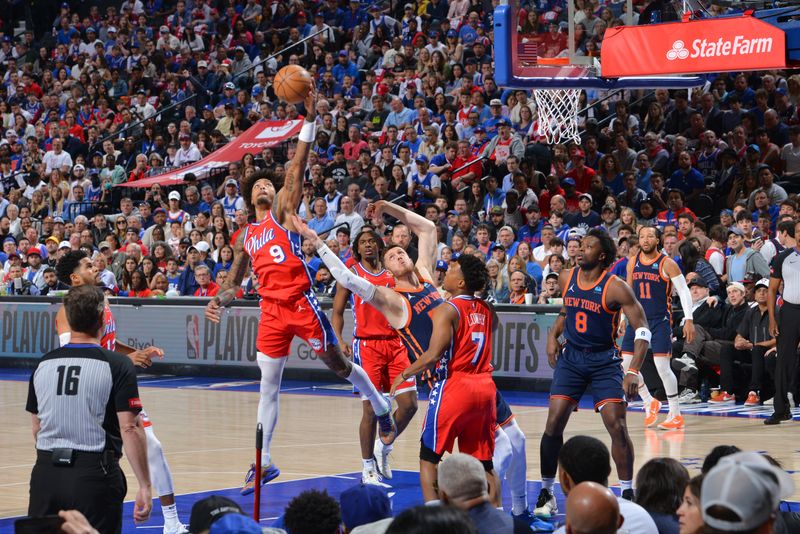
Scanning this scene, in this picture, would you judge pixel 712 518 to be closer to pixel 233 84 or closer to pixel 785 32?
pixel 785 32

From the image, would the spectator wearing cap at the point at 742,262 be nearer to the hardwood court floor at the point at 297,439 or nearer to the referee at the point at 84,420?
the hardwood court floor at the point at 297,439

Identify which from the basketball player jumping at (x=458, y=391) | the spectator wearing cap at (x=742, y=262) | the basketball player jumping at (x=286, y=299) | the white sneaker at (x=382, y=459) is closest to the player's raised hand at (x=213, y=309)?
the basketball player jumping at (x=286, y=299)

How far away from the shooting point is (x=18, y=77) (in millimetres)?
31812

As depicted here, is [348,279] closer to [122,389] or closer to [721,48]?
[122,389]

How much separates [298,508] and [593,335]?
4954mm

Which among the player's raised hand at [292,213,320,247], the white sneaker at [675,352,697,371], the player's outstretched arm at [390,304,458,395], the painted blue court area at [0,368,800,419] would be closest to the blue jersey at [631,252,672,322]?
the painted blue court area at [0,368,800,419]

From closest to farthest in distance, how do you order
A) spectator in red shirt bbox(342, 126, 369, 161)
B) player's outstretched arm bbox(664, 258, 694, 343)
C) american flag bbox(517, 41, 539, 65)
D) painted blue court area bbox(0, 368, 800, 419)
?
player's outstretched arm bbox(664, 258, 694, 343) → painted blue court area bbox(0, 368, 800, 419) → american flag bbox(517, 41, 539, 65) → spectator in red shirt bbox(342, 126, 369, 161)

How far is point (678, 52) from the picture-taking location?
1387 cm

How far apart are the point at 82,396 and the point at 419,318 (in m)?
3.99

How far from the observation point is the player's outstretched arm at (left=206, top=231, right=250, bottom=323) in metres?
10.2

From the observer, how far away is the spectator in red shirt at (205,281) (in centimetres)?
→ 1991

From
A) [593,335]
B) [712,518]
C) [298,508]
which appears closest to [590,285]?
[593,335]

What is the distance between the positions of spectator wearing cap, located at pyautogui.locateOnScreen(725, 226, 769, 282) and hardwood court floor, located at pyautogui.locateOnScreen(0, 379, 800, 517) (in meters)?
2.35

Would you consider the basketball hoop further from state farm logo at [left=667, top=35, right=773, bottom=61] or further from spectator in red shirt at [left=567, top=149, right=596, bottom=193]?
state farm logo at [left=667, top=35, right=773, bottom=61]
